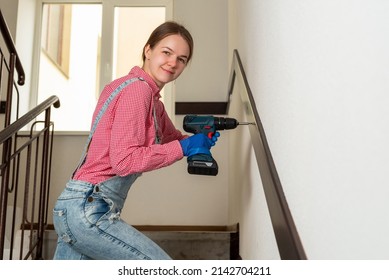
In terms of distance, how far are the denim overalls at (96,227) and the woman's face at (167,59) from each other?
0.49 meters

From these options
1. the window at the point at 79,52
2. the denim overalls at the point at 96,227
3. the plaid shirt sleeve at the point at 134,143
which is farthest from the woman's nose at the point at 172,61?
the window at the point at 79,52

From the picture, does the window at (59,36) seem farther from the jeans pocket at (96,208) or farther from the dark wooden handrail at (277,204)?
the dark wooden handrail at (277,204)

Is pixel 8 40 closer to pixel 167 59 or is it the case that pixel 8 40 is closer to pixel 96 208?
pixel 167 59

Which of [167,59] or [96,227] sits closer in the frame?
[96,227]

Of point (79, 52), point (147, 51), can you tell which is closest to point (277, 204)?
point (147, 51)

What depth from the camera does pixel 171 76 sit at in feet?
5.63

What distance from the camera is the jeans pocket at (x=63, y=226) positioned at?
141cm

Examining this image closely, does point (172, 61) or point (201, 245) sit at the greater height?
point (172, 61)

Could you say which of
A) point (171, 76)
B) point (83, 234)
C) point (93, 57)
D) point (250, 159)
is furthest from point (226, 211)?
point (93, 57)

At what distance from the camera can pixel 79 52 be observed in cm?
632

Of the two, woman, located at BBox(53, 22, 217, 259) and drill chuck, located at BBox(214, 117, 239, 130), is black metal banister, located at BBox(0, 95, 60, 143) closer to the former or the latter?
woman, located at BBox(53, 22, 217, 259)

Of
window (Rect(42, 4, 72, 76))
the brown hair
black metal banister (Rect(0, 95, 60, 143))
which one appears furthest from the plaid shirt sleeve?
window (Rect(42, 4, 72, 76))

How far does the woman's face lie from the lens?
1.69 metres
